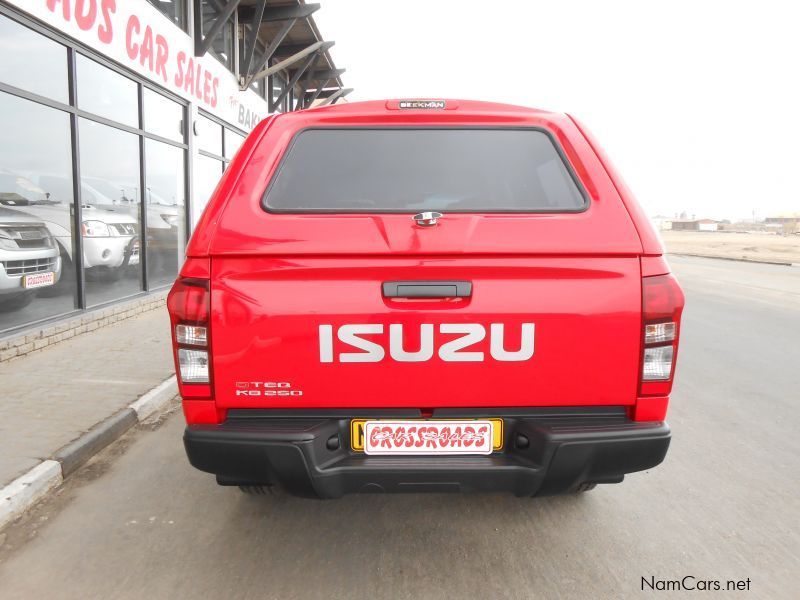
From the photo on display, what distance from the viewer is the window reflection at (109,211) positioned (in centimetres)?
774

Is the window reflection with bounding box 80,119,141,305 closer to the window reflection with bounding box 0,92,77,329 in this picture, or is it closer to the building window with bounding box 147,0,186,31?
the window reflection with bounding box 0,92,77,329

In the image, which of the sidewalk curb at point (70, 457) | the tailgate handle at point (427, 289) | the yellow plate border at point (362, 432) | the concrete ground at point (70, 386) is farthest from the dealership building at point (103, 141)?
the tailgate handle at point (427, 289)

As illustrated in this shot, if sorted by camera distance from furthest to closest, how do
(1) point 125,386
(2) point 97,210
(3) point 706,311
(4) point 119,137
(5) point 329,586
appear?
(3) point 706,311
(4) point 119,137
(2) point 97,210
(1) point 125,386
(5) point 329,586

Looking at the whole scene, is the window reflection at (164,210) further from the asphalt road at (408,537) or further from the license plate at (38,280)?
the asphalt road at (408,537)

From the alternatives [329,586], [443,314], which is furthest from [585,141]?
[329,586]

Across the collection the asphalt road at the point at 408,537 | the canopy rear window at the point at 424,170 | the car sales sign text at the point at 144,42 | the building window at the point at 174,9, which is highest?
the building window at the point at 174,9

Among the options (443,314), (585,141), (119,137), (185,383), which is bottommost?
(185,383)

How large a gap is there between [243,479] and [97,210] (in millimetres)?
6715

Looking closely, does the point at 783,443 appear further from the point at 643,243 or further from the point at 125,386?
Result: the point at 125,386

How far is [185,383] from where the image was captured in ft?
7.59

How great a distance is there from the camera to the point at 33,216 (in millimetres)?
6641

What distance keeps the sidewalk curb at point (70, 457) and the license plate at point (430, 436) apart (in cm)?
194

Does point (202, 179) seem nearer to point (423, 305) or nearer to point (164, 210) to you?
point (164, 210)

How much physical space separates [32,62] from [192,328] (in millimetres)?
5794
